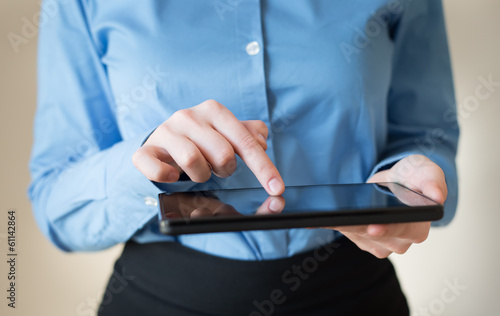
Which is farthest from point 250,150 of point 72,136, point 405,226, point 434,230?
point 434,230

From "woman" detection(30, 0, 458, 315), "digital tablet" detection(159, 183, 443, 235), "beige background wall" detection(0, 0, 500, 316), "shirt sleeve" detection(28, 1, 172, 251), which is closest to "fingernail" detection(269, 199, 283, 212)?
"digital tablet" detection(159, 183, 443, 235)

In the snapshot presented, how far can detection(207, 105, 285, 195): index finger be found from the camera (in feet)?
1.18

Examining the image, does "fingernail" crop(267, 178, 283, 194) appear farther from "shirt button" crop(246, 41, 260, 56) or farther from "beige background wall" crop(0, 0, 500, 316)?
"beige background wall" crop(0, 0, 500, 316)

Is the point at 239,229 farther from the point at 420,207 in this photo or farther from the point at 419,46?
the point at 419,46

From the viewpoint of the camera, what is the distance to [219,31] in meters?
0.50

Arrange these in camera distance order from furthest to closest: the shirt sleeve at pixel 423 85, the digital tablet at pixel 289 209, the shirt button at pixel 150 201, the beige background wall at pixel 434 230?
the beige background wall at pixel 434 230 < the shirt sleeve at pixel 423 85 < the shirt button at pixel 150 201 < the digital tablet at pixel 289 209

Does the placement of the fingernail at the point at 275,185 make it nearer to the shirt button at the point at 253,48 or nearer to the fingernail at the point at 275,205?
the fingernail at the point at 275,205

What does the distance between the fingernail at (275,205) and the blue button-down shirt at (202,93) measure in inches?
4.7

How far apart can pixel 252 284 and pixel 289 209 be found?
0.72 feet

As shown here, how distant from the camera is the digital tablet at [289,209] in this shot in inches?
11.4

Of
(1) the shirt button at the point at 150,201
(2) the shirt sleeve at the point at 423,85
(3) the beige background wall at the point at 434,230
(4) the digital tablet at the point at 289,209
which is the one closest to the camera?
(4) the digital tablet at the point at 289,209

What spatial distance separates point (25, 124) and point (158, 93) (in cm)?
62

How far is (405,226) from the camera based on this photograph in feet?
1.22

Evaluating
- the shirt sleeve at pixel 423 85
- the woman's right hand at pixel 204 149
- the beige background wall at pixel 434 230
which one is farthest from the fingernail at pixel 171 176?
the beige background wall at pixel 434 230
